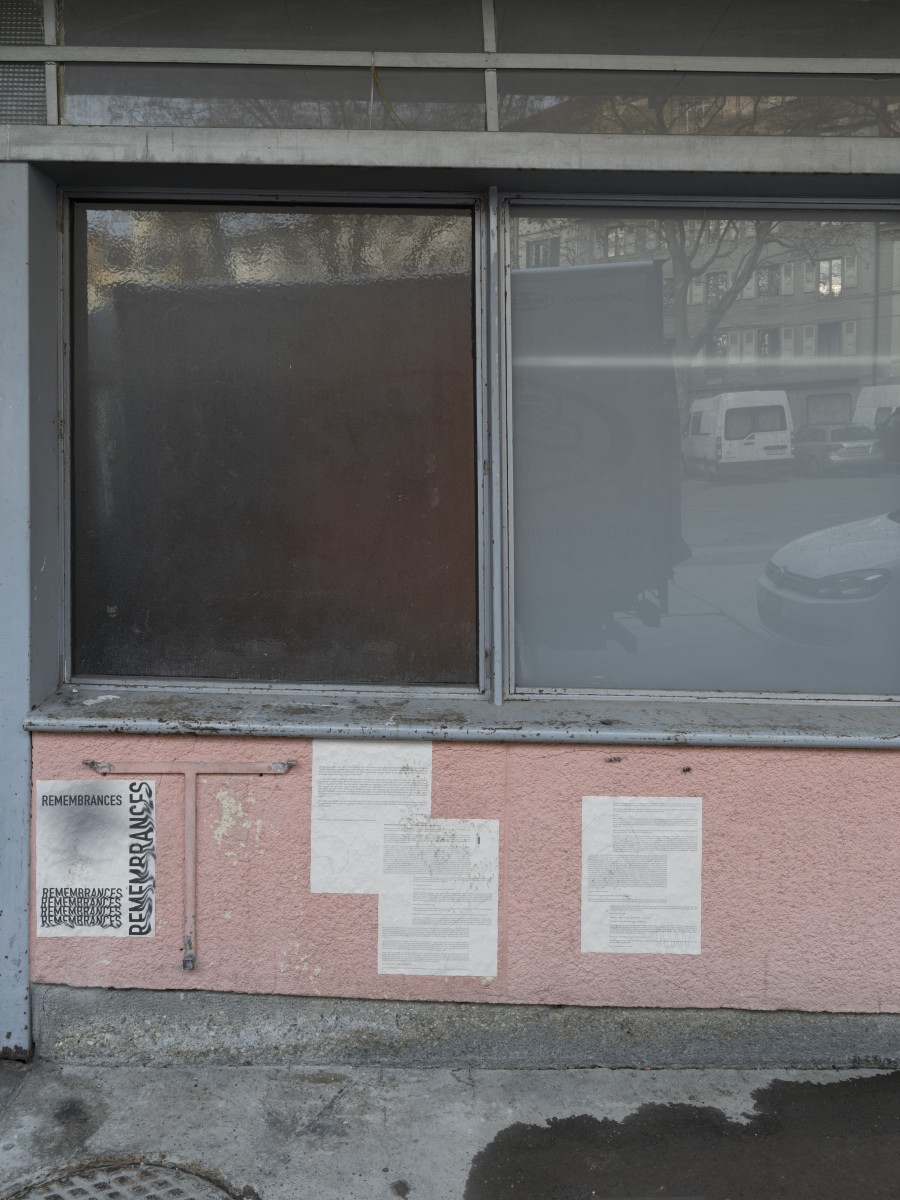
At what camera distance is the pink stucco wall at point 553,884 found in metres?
3.39

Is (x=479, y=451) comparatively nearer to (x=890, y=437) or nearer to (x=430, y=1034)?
(x=890, y=437)

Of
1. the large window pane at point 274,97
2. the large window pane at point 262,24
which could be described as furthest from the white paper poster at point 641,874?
the large window pane at point 262,24

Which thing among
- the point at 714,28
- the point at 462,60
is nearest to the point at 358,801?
the point at 462,60

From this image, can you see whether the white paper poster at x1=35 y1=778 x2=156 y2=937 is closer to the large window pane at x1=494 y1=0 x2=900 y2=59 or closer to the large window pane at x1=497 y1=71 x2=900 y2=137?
the large window pane at x1=497 y1=71 x2=900 y2=137

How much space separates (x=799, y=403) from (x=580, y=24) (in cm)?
151

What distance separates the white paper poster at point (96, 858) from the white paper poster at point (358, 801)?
59 centimetres

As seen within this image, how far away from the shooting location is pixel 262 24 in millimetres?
3367

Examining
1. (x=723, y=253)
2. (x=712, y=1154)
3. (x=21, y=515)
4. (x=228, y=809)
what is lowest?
(x=712, y=1154)

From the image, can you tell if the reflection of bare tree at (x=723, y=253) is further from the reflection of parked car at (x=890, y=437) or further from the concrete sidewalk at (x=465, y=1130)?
the concrete sidewalk at (x=465, y=1130)

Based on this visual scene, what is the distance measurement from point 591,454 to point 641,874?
150 centimetres

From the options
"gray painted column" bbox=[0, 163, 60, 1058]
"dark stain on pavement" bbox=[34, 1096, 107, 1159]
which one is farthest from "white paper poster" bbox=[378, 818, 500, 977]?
"gray painted column" bbox=[0, 163, 60, 1058]

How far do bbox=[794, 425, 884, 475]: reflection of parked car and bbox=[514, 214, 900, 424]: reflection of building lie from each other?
0.19ft

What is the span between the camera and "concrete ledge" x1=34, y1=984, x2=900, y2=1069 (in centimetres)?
342

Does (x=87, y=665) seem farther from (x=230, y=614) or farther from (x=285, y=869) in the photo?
(x=285, y=869)
